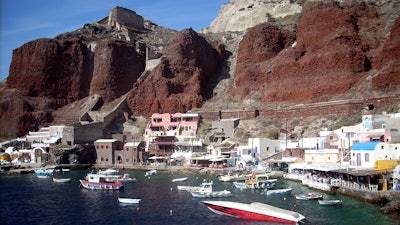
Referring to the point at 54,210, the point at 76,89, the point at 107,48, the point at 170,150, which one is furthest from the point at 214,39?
the point at 54,210

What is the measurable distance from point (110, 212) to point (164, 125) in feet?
186

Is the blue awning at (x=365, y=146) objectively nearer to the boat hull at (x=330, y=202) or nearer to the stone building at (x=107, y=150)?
the boat hull at (x=330, y=202)

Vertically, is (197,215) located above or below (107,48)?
below

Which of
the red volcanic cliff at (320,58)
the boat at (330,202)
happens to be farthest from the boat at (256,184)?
the red volcanic cliff at (320,58)

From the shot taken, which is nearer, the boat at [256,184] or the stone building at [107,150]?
the boat at [256,184]

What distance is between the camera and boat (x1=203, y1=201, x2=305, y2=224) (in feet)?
122

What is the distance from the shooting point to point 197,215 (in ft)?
135

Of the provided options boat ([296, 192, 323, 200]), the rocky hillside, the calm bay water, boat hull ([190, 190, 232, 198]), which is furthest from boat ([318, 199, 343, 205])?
the rocky hillside

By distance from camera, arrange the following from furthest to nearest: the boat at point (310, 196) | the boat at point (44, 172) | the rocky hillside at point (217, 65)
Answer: the rocky hillside at point (217, 65) → the boat at point (44, 172) → the boat at point (310, 196)

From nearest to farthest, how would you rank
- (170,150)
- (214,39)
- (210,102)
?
(170,150), (210,102), (214,39)

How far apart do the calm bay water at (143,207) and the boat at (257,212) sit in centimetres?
71

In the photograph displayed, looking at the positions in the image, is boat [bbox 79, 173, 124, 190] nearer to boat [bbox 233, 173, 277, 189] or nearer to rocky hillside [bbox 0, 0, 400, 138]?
boat [bbox 233, 173, 277, 189]

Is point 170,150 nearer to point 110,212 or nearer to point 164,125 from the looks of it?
point 164,125

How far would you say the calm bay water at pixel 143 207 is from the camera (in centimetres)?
3928
